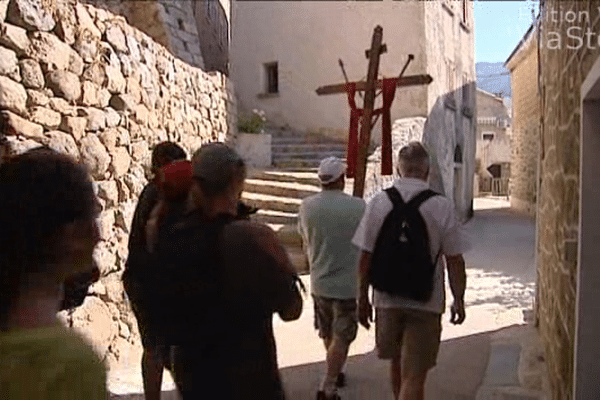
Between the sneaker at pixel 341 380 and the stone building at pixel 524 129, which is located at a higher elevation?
the stone building at pixel 524 129

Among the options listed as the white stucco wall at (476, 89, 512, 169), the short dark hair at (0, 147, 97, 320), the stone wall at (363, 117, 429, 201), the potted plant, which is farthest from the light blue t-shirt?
the white stucco wall at (476, 89, 512, 169)

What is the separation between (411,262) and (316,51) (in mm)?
9078

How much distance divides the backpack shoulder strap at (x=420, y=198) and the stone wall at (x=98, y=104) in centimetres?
155

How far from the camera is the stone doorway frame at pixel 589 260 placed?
2.03 m

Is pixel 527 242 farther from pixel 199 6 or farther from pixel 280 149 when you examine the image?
pixel 199 6

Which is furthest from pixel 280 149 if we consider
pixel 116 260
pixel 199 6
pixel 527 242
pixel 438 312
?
pixel 438 312

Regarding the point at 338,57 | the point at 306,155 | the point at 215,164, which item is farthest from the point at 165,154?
the point at 338,57

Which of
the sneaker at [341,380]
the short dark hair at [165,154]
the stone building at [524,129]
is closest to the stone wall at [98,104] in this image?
the short dark hair at [165,154]

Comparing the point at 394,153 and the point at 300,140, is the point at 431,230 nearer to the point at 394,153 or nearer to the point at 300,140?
the point at 394,153

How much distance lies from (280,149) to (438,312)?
7287 mm

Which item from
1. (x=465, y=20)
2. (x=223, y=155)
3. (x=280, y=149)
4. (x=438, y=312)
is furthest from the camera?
(x=465, y=20)

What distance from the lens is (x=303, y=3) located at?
11.2 meters

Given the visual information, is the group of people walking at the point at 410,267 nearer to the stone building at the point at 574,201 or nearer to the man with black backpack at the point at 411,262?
the man with black backpack at the point at 411,262

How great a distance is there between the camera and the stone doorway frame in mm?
2025
